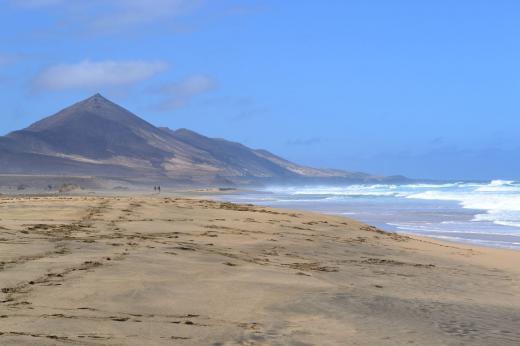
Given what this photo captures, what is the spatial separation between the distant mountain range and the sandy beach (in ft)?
301

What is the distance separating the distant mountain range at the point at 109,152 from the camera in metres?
113

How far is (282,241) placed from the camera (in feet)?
44.1

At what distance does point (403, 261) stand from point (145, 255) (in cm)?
503

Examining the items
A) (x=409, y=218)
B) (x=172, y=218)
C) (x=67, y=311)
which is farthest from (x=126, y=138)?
(x=67, y=311)

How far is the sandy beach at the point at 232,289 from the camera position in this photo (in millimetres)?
5477

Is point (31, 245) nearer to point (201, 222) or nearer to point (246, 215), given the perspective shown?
point (201, 222)

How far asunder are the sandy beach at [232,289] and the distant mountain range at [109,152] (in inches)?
3613

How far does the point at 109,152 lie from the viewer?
492 feet

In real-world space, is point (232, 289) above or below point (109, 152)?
below

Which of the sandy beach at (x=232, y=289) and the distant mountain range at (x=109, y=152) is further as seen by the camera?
the distant mountain range at (x=109, y=152)

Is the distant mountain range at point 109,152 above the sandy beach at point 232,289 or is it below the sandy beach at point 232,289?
above

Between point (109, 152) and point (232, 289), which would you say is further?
point (109, 152)

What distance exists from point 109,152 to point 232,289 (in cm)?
14662

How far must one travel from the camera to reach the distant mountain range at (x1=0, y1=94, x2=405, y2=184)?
113 meters
